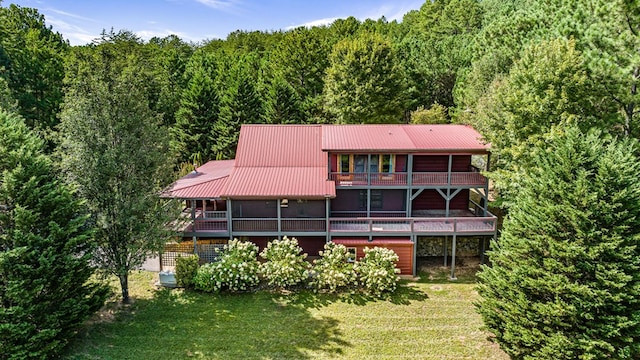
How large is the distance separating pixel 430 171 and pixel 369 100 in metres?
13.2

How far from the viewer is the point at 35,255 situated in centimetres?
1212

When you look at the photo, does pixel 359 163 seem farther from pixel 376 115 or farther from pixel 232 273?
pixel 376 115

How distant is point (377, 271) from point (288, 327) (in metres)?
4.84

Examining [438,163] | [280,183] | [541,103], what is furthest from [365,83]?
[541,103]

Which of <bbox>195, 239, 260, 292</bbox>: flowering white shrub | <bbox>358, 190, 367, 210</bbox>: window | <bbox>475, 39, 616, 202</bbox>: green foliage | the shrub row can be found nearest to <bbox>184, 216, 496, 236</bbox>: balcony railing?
the shrub row

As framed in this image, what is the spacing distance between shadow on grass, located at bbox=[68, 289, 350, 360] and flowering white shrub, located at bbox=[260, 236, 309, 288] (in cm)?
91

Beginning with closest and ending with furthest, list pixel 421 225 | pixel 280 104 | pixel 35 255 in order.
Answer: pixel 35 255, pixel 421 225, pixel 280 104

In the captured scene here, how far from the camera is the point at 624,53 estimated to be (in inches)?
593

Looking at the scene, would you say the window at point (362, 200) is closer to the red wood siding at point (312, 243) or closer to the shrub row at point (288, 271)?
the red wood siding at point (312, 243)

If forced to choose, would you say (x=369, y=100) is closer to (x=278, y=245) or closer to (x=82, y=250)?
(x=278, y=245)

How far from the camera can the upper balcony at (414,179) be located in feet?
68.9

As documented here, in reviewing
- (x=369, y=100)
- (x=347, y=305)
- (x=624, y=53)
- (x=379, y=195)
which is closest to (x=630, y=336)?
(x=347, y=305)

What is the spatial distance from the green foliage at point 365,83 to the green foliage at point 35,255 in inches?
974

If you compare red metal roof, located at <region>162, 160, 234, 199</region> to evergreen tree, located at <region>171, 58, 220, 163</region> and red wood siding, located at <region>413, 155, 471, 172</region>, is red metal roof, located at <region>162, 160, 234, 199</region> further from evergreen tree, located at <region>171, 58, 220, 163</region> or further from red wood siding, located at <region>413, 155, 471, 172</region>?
evergreen tree, located at <region>171, 58, 220, 163</region>
